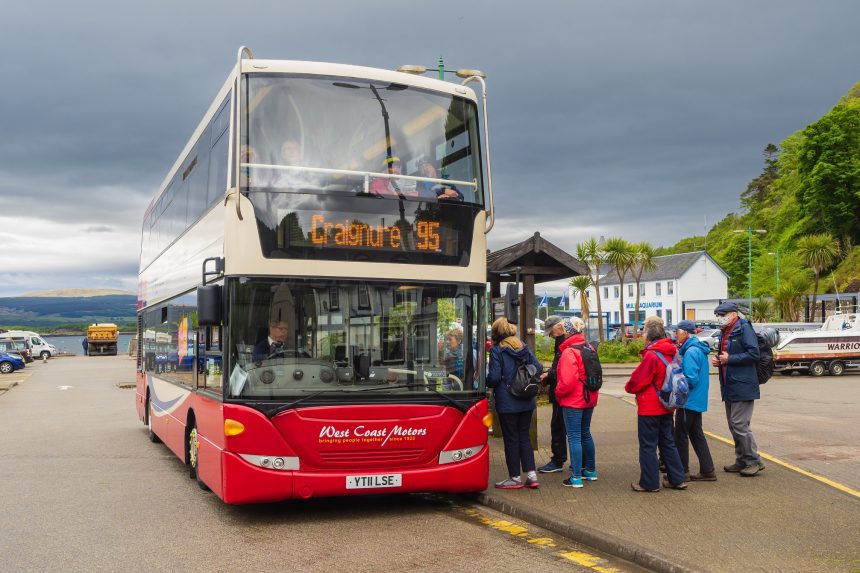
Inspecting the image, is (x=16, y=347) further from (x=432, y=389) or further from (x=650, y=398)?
(x=650, y=398)

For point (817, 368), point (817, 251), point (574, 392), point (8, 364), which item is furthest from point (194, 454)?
point (817, 251)

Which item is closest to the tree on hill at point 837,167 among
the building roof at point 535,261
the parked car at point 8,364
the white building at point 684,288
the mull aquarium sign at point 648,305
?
the white building at point 684,288

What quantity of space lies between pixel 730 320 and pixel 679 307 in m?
87.3

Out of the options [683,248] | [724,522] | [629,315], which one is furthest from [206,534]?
[683,248]

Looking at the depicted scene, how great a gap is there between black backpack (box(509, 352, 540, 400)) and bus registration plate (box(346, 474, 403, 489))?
1.63m

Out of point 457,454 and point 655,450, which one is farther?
point 655,450

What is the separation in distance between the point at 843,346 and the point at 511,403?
2799cm

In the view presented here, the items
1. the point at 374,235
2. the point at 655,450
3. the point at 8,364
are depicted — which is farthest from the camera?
the point at 8,364

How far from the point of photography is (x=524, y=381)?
9297 mm

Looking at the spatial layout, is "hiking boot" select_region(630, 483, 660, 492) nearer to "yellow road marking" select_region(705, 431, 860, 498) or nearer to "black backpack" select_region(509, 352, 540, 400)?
"black backpack" select_region(509, 352, 540, 400)

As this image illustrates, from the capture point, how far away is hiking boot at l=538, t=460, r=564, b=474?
10.6 m

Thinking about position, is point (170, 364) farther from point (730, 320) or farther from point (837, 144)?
point (837, 144)

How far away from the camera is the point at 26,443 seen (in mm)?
15266

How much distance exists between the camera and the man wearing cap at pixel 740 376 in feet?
32.4
